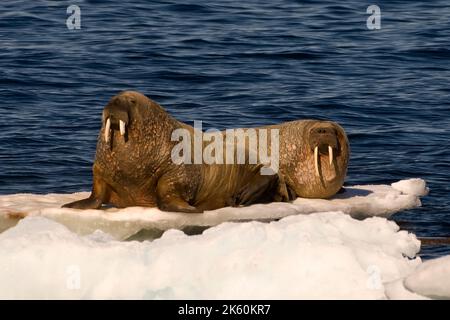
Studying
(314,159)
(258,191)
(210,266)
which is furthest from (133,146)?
(210,266)

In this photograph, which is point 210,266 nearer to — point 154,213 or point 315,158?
point 154,213

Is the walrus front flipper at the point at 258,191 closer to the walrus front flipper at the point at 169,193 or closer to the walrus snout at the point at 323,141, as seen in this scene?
the walrus snout at the point at 323,141

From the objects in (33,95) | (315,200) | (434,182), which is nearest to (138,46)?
(33,95)

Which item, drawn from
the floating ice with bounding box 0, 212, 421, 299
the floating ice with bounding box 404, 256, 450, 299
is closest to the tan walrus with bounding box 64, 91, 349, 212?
the floating ice with bounding box 0, 212, 421, 299

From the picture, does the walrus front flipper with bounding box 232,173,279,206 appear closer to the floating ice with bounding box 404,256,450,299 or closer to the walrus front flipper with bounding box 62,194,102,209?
the walrus front flipper with bounding box 62,194,102,209

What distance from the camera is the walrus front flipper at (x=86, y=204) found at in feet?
40.0

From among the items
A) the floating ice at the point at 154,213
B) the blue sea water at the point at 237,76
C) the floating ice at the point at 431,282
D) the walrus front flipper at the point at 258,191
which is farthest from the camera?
the blue sea water at the point at 237,76

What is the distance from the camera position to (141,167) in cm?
1232

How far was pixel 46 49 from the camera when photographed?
24172 millimetres

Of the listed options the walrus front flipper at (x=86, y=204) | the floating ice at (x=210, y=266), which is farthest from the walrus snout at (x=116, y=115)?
the floating ice at (x=210, y=266)

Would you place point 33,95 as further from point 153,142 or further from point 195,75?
point 153,142

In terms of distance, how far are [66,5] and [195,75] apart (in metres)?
7.54

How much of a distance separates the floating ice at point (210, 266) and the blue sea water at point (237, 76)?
2532 millimetres

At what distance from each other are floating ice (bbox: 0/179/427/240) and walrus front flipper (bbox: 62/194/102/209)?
11 cm
